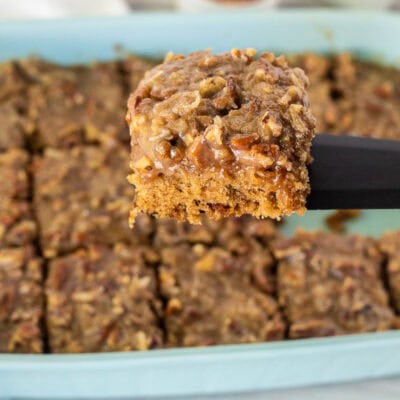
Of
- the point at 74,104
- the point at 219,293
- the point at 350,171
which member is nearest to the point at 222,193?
the point at 350,171

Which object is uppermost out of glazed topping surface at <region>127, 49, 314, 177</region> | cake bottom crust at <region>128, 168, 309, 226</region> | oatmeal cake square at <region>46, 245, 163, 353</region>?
glazed topping surface at <region>127, 49, 314, 177</region>

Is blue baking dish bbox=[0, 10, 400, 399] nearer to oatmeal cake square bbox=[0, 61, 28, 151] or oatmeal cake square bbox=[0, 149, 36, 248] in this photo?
oatmeal cake square bbox=[0, 61, 28, 151]

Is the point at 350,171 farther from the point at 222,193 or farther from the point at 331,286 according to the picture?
the point at 331,286

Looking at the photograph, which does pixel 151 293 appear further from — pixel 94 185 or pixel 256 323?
pixel 94 185

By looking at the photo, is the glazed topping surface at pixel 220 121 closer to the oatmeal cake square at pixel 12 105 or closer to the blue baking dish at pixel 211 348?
the blue baking dish at pixel 211 348

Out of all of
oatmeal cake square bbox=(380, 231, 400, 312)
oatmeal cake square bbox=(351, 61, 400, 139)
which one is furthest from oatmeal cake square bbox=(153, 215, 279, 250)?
oatmeal cake square bbox=(351, 61, 400, 139)

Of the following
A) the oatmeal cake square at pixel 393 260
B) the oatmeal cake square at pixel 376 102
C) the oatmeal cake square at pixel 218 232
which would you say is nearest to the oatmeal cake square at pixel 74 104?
the oatmeal cake square at pixel 218 232
